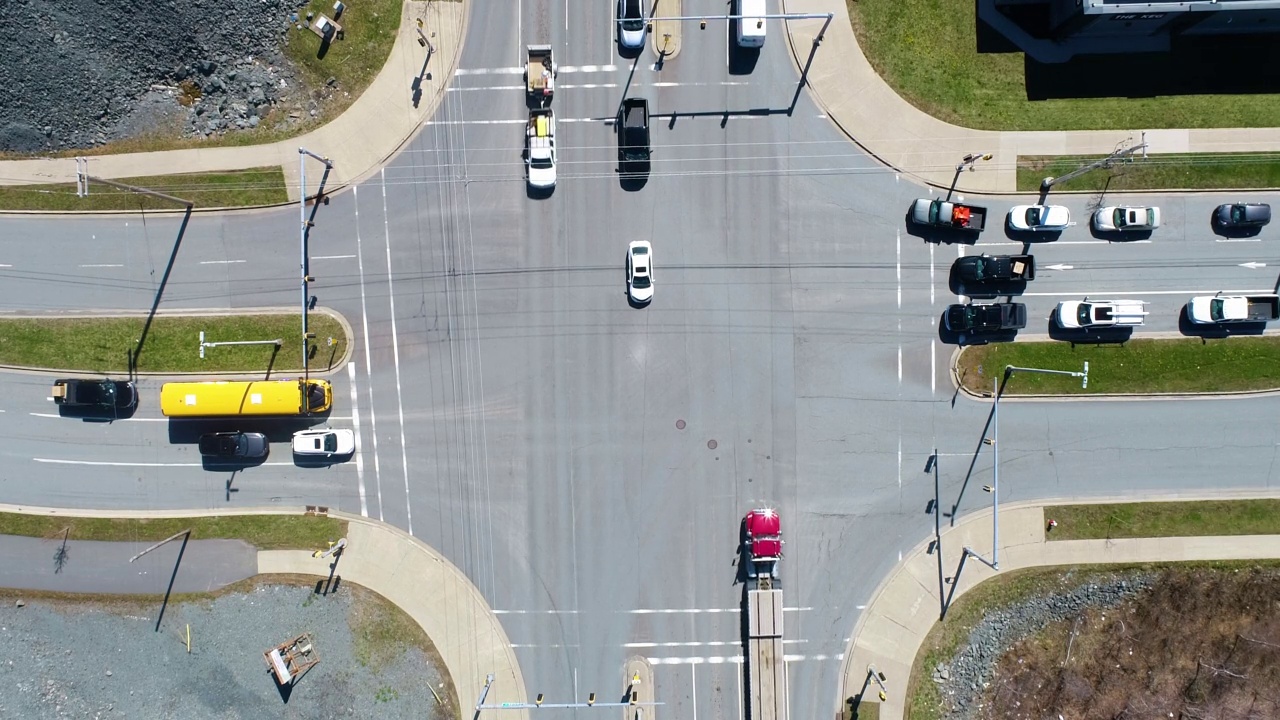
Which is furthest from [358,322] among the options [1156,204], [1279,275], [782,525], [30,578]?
[1279,275]

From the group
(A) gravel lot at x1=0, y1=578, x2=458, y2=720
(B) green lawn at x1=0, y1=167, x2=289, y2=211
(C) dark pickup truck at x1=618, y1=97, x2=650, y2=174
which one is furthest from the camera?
(B) green lawn at x1=0, y1=167, x2=289, y2=211

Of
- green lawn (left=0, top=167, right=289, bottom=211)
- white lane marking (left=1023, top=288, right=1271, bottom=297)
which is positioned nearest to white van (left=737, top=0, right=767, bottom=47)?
white lane marking (left=1023, top=288, right=1271, bottom=297)

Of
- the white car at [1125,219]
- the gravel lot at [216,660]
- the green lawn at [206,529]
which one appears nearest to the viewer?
the white car at [1125,219]

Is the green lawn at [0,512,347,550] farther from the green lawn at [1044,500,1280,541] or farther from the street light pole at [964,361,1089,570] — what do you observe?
the green lawn at [1044,500,1280,541]

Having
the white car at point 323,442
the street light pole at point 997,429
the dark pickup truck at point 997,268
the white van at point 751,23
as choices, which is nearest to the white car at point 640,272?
the white van at point 751,23

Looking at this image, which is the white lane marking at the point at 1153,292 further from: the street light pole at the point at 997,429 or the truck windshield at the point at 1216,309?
the street light pole at the point at 997,429

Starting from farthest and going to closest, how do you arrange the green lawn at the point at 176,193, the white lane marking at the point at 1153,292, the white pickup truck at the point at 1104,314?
1. the green lawn at the point at 176,193
2. the white lane marking at the point at 1153,292
3. the white pickup truck at the point at 1104,314

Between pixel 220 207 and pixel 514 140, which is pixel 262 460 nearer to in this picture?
pixel 220 207
